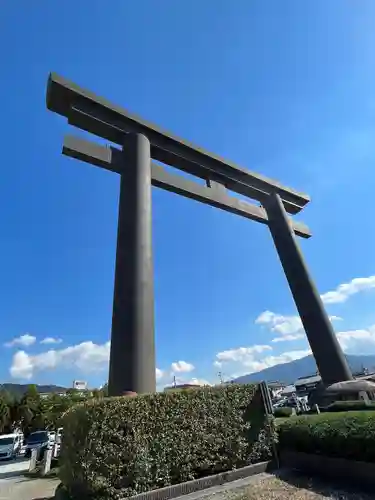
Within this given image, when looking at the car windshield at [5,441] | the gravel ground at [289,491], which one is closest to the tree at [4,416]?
the car windshield at [5,441]

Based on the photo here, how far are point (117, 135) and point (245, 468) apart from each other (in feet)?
26.3

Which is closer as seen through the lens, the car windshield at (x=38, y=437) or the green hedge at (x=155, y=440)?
the green hedge at (x=155, y=440)

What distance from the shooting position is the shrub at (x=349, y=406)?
7078 mm

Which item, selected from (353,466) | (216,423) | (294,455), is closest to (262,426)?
(294,455)

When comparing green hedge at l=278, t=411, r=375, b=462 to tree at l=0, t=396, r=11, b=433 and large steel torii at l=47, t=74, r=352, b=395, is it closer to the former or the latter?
large steel torii at l=47, t=74, r=352, b=395

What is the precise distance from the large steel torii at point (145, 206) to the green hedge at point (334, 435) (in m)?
2.45

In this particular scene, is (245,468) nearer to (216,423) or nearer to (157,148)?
(216,423)

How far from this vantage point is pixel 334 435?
4215 mm

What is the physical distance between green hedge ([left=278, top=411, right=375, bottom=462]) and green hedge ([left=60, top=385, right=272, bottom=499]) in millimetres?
440

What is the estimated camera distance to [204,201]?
33.7 feet

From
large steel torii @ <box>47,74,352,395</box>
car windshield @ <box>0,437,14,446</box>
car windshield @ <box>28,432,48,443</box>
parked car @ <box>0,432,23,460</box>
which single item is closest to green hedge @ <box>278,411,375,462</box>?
large steel torii @ <box>47,74,352,395</box>

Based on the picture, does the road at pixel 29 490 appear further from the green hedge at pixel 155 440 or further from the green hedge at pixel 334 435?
the green hedge at pixel 334 435

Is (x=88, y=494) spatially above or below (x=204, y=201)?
below

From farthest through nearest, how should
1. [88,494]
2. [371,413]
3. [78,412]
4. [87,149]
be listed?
[87,149] → [371,413] → [78,412] → [88,494]
